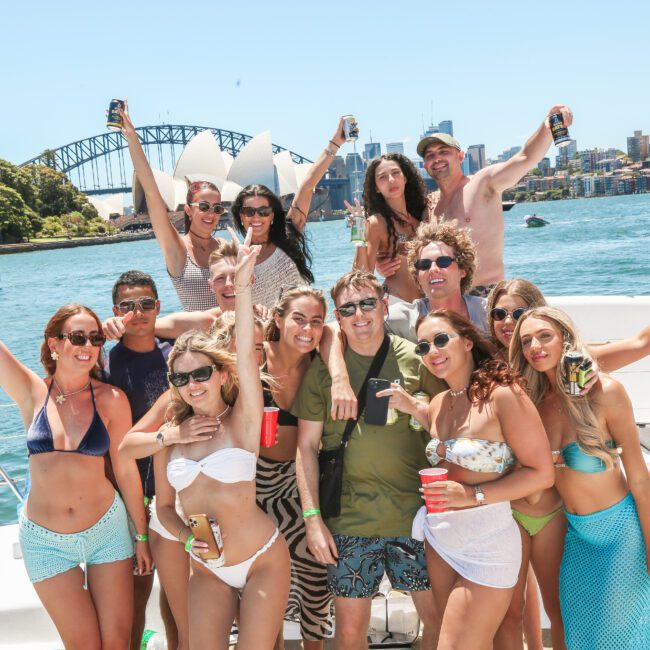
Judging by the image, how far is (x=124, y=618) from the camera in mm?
2645

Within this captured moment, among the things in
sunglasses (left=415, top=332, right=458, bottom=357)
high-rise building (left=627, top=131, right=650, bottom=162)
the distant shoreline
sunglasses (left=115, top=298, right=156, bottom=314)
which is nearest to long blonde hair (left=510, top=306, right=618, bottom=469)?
sunglasses (left=415, top=332, right=458, bottom=357)

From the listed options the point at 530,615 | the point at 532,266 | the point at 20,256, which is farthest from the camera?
the point at 20,256

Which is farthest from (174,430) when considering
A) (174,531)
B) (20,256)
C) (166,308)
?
(20,256)

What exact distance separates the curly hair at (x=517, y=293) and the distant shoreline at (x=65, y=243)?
5497cm

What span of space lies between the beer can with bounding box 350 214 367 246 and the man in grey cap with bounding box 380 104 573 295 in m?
0.22

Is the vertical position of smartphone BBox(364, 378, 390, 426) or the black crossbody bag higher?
smartphone BBox(364, 378, 390, 426)

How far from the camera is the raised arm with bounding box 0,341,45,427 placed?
2.70 meters

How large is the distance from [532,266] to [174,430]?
23886 mm

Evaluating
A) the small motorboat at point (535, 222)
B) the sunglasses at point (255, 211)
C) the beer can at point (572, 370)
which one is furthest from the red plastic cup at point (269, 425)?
the small motorboat at point (535, 222)

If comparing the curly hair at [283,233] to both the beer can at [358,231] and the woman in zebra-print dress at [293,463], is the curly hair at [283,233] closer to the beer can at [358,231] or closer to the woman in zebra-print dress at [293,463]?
the beer can at [358,231]

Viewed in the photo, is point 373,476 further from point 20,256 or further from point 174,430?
point 20,256

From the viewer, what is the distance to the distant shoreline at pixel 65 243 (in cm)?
5300

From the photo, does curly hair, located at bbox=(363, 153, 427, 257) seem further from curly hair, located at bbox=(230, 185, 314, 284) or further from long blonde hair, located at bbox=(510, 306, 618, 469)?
long blonde hair, located at bbox=(510, 306, 618, 469)

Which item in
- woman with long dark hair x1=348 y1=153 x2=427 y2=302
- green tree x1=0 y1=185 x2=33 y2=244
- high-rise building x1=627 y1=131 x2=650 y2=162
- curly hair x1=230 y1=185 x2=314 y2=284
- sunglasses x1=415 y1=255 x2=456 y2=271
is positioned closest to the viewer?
sunglasses x1=415 y1=255 x2=456 y2=271
